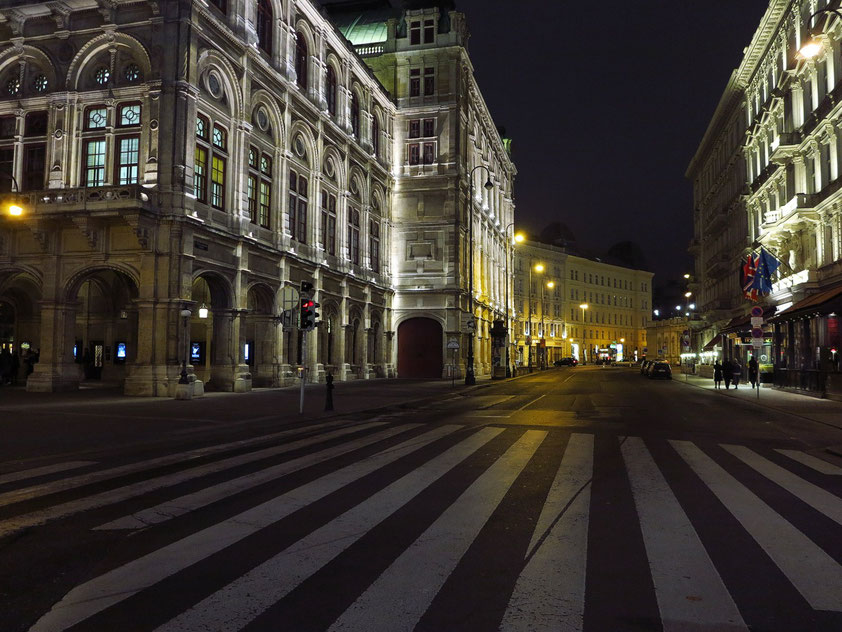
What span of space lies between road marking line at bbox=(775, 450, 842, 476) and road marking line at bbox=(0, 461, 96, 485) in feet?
35.4

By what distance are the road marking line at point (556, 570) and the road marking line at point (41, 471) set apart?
6.65m

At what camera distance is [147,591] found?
14.8 ft

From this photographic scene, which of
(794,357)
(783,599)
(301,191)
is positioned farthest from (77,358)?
(794,357)

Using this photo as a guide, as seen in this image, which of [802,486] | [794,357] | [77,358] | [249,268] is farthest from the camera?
[794,357]

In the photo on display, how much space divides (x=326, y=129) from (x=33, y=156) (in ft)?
52.0

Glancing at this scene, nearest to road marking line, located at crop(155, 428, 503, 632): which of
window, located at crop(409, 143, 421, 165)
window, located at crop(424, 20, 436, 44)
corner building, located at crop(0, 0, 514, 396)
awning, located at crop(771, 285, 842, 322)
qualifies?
corner building, located at crop(0, 0, 514, 396)

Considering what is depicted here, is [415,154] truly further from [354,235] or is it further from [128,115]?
[128,115]

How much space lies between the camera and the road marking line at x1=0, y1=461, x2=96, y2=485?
8.56 meters

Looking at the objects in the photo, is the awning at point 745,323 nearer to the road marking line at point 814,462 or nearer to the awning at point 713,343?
the awning at point 713,343

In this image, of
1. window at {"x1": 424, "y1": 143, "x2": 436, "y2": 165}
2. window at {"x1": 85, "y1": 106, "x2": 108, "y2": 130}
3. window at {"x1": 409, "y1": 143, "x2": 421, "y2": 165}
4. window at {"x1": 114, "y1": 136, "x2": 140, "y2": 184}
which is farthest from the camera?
window at {"x1": 409, "y1": 143, "x2": 421, "y2": 165}

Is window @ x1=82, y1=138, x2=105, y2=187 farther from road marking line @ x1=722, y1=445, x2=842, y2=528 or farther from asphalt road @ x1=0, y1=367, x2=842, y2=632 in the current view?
road marking line @ x1=722, y1=445, x2=842, y2=528

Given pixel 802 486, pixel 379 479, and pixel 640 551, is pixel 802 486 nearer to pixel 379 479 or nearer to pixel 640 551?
pixel 640 551

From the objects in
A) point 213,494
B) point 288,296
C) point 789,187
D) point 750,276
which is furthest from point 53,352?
point 789,187

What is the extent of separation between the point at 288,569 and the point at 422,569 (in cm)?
100
